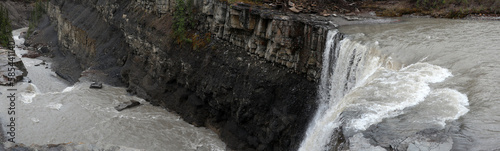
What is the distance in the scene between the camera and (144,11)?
4225cm

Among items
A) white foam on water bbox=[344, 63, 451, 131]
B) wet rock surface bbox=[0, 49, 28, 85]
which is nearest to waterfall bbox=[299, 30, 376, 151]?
white foam on water bbox=[344, 63, 451, 131]

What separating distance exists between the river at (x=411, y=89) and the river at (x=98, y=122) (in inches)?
419

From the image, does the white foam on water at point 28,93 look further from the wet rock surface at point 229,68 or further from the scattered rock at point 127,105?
the scattered rock at point 127,105

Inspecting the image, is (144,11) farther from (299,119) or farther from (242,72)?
(299,119)

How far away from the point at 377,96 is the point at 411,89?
1.56 m

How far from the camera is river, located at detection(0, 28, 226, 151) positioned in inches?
1112

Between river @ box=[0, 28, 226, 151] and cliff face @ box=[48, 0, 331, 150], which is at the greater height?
cliff face @ box=[48, 0, 331, 150]

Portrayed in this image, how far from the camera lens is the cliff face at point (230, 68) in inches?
996

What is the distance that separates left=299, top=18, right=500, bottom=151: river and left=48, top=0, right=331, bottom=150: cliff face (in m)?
1.94

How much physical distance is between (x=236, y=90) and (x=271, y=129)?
426 cm

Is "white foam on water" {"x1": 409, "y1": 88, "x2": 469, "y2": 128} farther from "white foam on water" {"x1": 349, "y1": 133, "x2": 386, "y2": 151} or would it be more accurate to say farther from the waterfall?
the waterfall

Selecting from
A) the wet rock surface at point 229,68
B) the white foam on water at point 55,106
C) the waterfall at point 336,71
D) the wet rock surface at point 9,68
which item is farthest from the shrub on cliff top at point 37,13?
the waterfall at point 336,71

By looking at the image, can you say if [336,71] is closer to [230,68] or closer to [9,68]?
[230,68]

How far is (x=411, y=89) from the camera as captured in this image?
1617 cm
